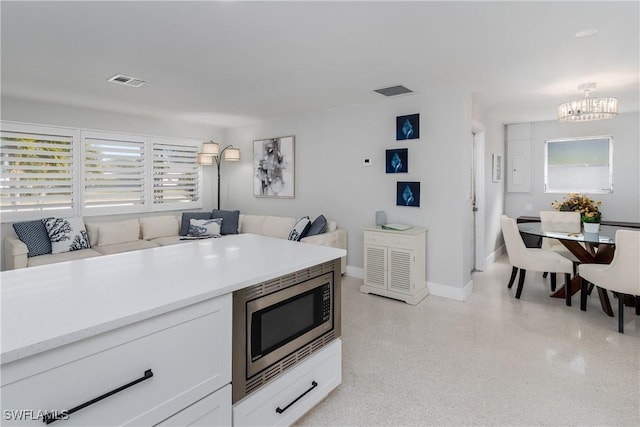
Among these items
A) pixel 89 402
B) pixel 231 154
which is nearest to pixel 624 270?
pixel 89 402

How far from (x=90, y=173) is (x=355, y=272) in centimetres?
412

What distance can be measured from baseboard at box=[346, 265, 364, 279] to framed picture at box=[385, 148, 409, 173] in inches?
56.9

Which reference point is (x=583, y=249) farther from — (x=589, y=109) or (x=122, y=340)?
(x=122, y=340)

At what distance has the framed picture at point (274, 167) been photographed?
5.43 m

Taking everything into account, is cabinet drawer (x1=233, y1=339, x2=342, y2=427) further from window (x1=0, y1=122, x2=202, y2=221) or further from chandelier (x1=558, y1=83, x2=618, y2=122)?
window (x1=0, y1=122, x2=202, y2=221)

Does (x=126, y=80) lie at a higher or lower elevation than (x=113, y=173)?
higher

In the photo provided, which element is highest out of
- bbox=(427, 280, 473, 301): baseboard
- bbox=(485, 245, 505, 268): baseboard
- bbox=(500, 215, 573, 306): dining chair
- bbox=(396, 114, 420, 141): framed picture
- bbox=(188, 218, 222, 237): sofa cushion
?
bbox=(396, 114, 420, 141): framed picture

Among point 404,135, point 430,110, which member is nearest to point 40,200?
point 404,135

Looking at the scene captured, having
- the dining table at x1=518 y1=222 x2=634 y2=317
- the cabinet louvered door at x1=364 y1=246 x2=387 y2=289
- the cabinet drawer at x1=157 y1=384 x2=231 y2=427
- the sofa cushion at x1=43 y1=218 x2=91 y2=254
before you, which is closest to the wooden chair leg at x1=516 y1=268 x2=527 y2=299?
the dining table at x1=518 y1=222 x2=634 y2=317

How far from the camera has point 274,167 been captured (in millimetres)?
5660

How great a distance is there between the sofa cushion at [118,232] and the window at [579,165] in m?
6.81

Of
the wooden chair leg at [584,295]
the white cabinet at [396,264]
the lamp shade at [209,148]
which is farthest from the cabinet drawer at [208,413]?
the lamp shade at [209,148]

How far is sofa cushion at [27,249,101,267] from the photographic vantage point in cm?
381

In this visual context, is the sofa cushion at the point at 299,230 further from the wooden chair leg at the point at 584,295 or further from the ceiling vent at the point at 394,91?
the wooden chair leg at the point at 584,295
